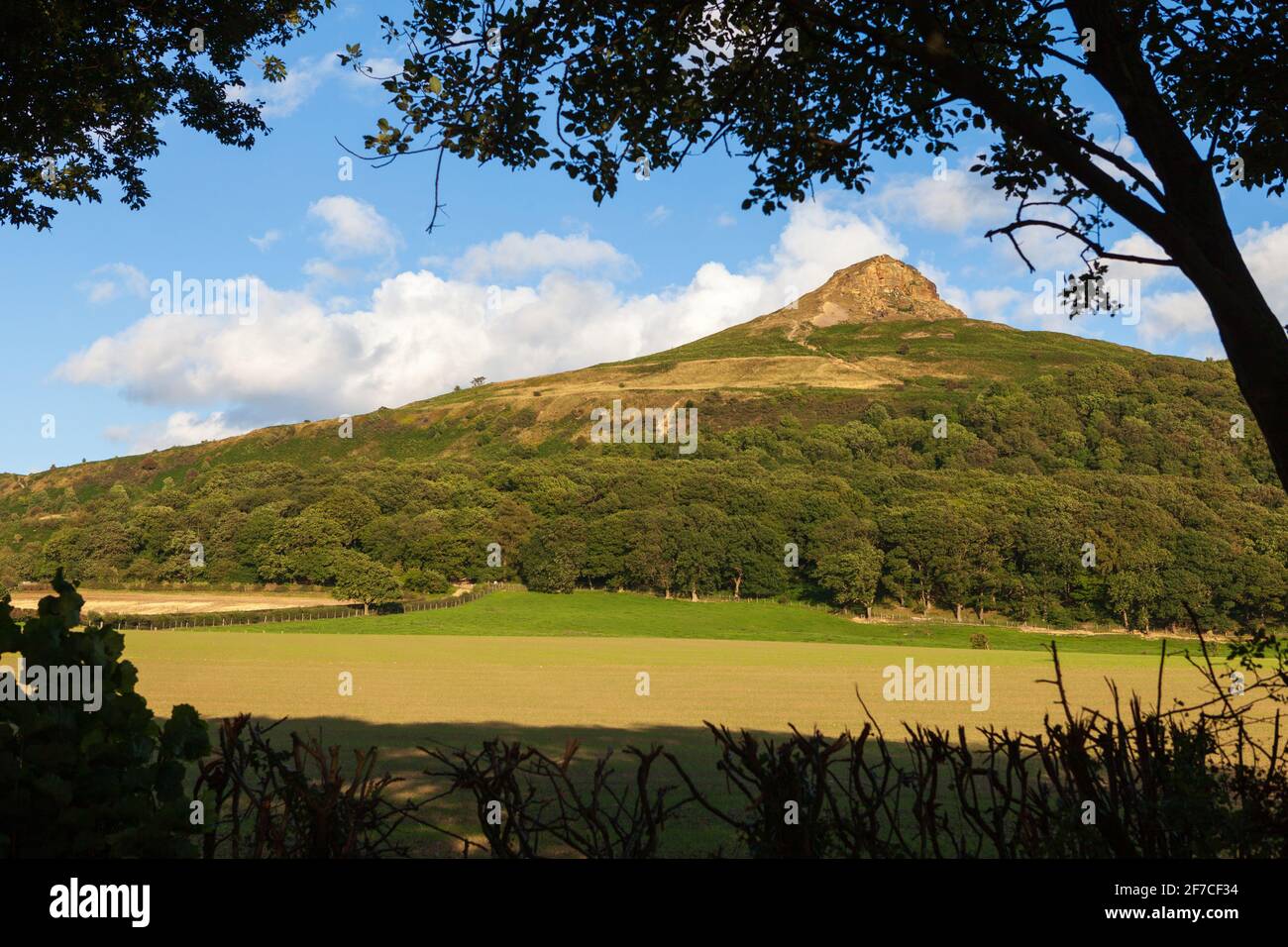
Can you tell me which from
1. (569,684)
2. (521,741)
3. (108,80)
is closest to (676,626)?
(569,684)

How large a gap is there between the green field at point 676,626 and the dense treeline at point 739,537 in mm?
8057

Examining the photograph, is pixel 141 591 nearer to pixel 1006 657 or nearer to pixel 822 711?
pixel 1006 657

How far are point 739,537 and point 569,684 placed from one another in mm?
84308

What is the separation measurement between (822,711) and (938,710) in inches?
149

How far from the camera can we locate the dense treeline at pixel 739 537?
111 metres

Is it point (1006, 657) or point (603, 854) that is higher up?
point (603, 854)

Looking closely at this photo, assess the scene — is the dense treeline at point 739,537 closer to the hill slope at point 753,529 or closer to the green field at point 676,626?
the hill slope at point 753,529

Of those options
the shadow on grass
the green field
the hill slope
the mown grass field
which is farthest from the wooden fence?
the shadow on grass

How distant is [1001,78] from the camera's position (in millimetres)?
11383

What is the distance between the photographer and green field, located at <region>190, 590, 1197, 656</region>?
9012 cm

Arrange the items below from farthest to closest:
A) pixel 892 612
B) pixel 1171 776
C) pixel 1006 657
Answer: pixel 892 612 < pixel 1006 657 < pixel 1171 776
